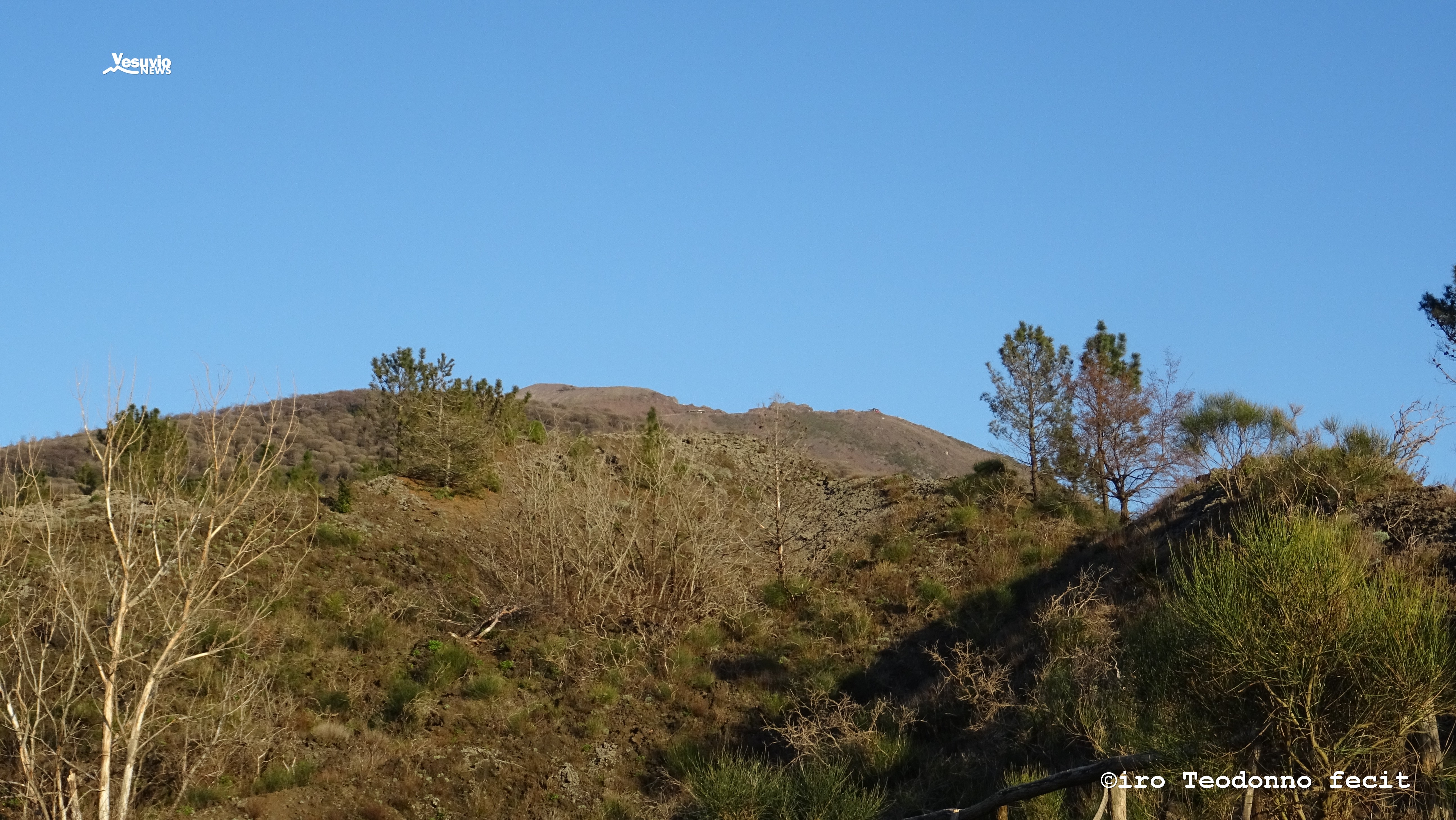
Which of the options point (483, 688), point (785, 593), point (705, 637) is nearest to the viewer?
point (483, 688)

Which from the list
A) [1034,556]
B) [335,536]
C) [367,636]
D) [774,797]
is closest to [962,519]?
[1034,556]

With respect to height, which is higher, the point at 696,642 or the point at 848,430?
the point at 848,430

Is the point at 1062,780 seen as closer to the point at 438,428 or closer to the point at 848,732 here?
the point at 848,732

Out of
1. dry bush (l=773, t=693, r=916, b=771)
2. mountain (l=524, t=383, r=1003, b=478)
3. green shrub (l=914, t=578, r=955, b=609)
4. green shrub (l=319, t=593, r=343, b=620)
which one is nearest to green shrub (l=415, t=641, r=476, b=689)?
green shrub (l=319, t=593, r=343, b=620)

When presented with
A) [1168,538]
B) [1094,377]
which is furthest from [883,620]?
[1094,377]

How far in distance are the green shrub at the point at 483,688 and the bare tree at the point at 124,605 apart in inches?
155

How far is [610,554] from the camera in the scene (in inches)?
981

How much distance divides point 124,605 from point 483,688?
858 cm

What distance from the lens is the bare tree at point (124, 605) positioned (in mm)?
14445

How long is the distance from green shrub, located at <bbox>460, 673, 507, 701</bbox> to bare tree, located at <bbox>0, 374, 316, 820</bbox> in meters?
3.93

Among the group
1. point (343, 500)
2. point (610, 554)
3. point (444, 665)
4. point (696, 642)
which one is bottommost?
point (444, 665)

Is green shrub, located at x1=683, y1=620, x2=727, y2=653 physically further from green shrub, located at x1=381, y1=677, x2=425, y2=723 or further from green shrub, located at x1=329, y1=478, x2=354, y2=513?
green shrub, located at x1=329, y1=478, x2=354, y2=513

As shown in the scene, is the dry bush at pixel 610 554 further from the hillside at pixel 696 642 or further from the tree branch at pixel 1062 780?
the tree branch at pixel 1062 780

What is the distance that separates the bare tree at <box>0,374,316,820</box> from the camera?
47.4 feet
